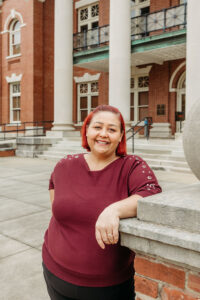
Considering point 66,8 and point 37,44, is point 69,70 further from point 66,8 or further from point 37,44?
point 37,44

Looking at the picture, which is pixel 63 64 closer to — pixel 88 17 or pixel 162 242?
pixel 88 17

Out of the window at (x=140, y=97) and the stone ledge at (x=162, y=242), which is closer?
the stone ledge at (x=162, y=242)

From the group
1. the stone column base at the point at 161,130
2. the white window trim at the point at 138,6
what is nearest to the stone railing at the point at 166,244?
the stone column base at the point at 161,130

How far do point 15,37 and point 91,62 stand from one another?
8.40 metres

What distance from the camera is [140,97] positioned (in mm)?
18281

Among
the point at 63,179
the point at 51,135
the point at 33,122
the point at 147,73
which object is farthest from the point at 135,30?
the point at 63,179

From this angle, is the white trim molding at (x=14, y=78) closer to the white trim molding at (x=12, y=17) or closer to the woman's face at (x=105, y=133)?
the white trim molding at (x=12, y=17)

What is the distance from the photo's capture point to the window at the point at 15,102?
21.9 m

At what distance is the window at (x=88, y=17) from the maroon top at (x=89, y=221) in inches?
784

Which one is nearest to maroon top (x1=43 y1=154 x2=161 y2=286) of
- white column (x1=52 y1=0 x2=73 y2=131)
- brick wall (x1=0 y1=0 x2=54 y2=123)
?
white column (x1=52 y1=0 x2=73 y2=131)

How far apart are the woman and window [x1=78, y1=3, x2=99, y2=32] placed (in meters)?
19.8

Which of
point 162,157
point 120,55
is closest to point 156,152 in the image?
point 162,157

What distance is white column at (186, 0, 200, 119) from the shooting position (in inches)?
426

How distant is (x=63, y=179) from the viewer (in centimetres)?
183
